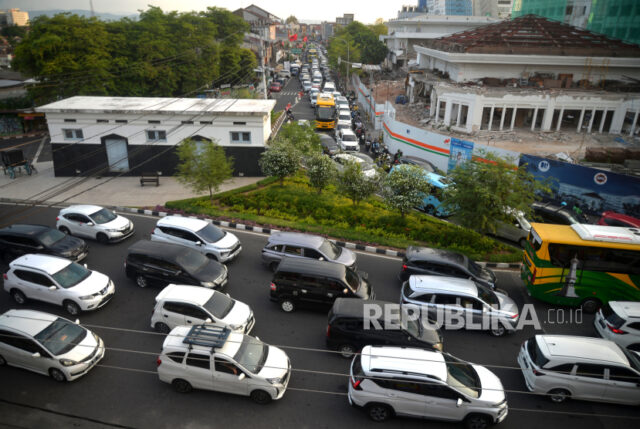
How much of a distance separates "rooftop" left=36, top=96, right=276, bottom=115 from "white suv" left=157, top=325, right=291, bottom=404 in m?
18.3

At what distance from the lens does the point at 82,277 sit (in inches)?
507

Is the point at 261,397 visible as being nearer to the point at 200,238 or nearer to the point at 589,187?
the point at 200,238

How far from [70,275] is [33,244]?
3.37 metres

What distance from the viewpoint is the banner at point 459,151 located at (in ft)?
84.1

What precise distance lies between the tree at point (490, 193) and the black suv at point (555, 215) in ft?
9.79

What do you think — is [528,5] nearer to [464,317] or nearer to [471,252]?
[471,252]

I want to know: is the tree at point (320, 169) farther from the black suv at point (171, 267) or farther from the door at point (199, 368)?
the door at point (199, 368)

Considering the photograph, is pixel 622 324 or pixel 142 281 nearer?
pixel 622 324

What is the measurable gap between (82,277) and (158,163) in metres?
15.2

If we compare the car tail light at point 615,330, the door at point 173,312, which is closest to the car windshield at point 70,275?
the door at point 173,312

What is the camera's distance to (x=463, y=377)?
9.37 metres

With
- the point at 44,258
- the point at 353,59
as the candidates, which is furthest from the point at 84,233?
the point at 353,59

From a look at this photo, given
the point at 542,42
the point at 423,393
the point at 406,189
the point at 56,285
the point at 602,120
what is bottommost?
the point at 423,393

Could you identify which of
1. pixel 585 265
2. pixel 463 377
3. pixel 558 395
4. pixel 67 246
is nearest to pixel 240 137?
pixel 67 246
